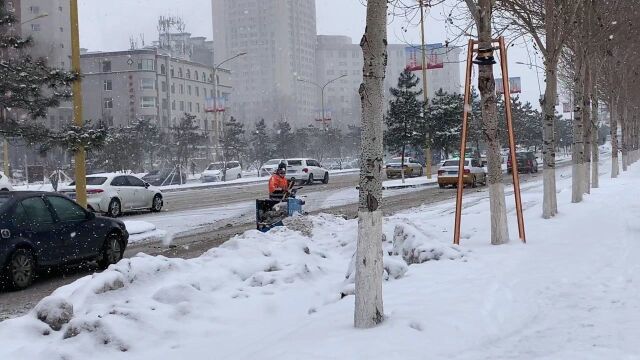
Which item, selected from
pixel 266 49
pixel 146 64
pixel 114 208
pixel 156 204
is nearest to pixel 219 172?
pixel 156 204

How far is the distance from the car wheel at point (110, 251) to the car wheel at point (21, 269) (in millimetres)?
1776

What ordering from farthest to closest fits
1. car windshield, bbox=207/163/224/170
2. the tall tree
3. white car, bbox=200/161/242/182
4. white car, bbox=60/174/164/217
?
car windshield, bbox=207/163/224/170
white car, bbox=200/161/242/182
white car, bbox=60/174/164/217
the tall tree

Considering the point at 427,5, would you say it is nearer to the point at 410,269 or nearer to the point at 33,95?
the point at 410,269

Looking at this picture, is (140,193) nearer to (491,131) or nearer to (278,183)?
(278,183)

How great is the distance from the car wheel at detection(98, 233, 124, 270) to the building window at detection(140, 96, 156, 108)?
9018 centimetres

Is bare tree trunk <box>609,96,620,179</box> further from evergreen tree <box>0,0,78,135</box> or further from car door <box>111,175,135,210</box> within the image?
evergreen tree <box>0,0,78,135</box>

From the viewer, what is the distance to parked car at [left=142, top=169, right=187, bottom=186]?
159 ft

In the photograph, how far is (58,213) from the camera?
1058cm

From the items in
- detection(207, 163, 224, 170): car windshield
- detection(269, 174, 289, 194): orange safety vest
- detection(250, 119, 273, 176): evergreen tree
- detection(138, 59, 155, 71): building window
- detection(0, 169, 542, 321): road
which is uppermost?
detection(138, 59, 155, 71): building window

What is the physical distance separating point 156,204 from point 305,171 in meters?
17.2

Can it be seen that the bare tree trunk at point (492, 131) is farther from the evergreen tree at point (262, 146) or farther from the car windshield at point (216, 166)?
the evergreen tree at point (262, 146)

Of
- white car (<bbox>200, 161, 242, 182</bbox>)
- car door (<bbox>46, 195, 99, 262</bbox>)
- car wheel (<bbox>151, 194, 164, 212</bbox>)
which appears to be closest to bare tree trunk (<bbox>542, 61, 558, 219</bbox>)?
car door (<bbox>46, 195, 99, 262</bbox>)

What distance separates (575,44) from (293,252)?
47.3 feet

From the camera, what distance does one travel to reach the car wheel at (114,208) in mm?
22030
